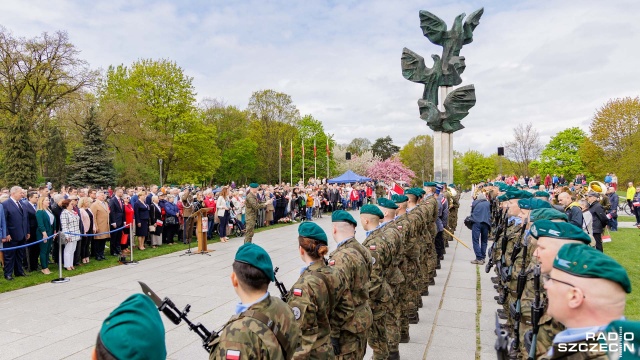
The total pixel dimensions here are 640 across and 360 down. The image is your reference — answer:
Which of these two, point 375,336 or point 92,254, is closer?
point 375,336

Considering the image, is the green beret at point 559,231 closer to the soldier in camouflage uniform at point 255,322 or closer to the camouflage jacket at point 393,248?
the camouflage jacket at point 393,248

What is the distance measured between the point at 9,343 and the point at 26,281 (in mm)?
4170

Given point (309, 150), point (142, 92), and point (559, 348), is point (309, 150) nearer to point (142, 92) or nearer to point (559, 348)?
point (142, 92)

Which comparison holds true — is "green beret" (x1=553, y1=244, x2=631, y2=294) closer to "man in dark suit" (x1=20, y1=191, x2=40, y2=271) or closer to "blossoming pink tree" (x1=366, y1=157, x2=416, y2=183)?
"man in dark suit" (x1=20, y1=191, x2=40, y2=271)

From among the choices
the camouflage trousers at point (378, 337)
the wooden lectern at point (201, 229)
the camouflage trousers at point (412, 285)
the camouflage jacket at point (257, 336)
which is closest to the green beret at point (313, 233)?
the camouflage jacket at point (257, 336)

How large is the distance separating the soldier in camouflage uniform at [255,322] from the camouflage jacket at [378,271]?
7.72 feet

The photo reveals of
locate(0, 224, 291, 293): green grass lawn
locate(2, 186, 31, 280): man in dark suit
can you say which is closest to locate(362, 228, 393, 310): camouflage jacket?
locate(0, 224, 291, 293): green grass lawn

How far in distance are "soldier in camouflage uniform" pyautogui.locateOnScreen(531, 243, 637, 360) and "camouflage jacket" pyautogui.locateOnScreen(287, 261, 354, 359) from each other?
1.66 metres

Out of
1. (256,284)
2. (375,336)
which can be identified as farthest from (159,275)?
(256,284)

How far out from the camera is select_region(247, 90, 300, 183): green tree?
57.6m

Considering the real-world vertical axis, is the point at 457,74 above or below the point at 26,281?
above

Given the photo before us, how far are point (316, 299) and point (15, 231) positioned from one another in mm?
9788

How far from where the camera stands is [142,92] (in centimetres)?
4047

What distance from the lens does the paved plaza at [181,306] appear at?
19.4 feet
